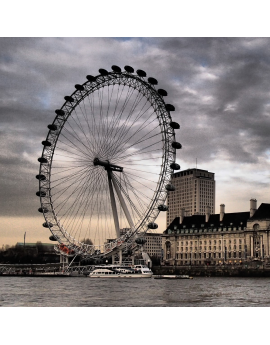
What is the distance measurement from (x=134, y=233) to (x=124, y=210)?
2.00 m

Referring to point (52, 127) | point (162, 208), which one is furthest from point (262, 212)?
point (52, 127)

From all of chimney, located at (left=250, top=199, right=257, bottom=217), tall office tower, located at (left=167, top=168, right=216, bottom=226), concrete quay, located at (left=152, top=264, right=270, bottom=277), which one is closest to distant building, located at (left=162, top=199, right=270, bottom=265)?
chimney, located at (left=250, top=199, right=257, bottom=217)

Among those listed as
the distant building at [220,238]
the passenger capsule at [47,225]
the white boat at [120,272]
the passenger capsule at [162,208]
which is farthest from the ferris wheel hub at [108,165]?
the distant building at [220,238]

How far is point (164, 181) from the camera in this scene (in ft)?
132

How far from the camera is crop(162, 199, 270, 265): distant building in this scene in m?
74.3

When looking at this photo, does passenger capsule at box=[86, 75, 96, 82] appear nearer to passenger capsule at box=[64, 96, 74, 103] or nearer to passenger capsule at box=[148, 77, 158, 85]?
passenger capsule at box=[64, 96, 74, 103]

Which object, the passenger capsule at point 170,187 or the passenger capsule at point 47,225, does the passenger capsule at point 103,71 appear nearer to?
the passenger capsule at point 170,187

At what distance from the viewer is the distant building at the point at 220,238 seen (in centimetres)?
7431

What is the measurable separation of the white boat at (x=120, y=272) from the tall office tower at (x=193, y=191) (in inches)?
1453

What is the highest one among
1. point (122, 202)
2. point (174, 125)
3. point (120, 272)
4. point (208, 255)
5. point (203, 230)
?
point (174, 125)

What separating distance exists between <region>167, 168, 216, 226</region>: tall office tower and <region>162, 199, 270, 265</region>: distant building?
14.6ft

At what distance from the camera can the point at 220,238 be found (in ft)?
261

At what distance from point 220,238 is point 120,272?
3239 centimetres

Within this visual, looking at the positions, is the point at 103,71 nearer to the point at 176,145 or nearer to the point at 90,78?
the point at 90,78
